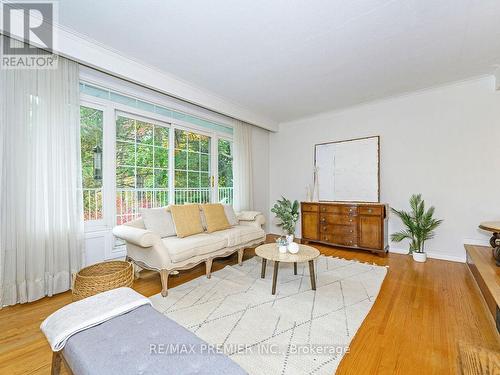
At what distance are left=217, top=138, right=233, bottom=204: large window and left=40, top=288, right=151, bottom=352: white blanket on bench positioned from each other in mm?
3152

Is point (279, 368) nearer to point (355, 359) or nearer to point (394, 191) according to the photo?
point (355, 359)

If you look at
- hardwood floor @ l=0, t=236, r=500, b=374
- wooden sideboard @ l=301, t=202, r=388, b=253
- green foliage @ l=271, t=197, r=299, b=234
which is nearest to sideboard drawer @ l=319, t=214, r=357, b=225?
wooden sideboard @ l=301, t=202, r=388, b=253

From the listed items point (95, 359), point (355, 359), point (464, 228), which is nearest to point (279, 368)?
point (355, 359)

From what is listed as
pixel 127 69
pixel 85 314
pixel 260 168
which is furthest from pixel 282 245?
pixel 260 168

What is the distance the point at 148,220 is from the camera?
2.84m

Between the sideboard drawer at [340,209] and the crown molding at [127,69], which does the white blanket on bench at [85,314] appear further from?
the sideboard drawer at [340,209]

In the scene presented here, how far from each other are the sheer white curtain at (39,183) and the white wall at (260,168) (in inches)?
129

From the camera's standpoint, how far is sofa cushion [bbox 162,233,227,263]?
249 centimetres

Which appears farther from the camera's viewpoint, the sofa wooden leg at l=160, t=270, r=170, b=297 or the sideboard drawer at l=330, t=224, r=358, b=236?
the sideboard drawer at l=330, t=224, r=358, b=236

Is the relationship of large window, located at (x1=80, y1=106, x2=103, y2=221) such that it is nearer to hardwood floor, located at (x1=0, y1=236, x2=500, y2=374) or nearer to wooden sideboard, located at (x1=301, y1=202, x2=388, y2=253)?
hardwood floor, located at (x1=0, y1=236, x2=500, y2=374)

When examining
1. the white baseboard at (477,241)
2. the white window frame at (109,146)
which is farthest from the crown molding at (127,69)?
the white baseboard at (477,241)

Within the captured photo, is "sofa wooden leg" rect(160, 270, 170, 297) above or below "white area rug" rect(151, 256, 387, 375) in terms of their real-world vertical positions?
above

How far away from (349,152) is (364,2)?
279 centimetres

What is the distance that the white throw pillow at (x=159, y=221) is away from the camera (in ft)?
9.29
